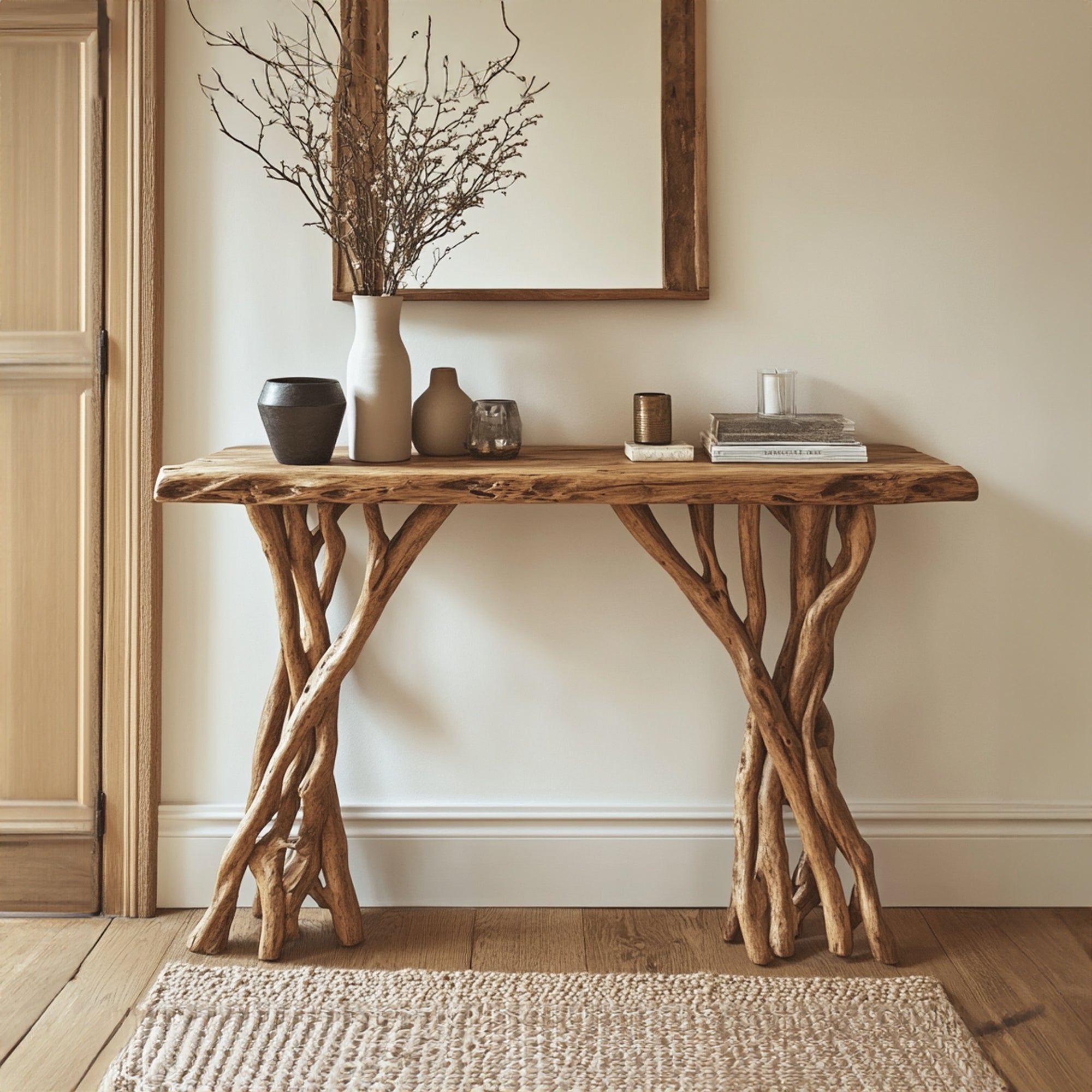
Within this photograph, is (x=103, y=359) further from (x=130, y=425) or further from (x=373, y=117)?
(x=373, y=117)

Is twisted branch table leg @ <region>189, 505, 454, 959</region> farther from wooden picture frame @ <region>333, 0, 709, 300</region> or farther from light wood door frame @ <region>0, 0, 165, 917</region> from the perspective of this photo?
wooden picture frame @ <region>333, 0, 709, 300</region>

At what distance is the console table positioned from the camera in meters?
1.95

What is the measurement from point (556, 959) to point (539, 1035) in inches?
9.8

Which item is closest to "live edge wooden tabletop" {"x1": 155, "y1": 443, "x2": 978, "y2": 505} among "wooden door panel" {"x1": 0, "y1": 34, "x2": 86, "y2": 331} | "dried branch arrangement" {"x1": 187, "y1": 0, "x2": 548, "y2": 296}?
"dried branch arrangement" {"x1": 187, "y1": 0, "x2": 548, "y2": 296}

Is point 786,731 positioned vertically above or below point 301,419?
below

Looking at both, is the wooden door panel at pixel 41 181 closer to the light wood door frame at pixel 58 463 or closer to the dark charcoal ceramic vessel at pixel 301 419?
the light wood door frame at pixel 58 463

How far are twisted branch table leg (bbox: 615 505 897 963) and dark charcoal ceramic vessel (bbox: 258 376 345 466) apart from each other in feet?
1.73

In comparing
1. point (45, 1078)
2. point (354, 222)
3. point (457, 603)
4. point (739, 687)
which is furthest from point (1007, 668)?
point (45, 1078)

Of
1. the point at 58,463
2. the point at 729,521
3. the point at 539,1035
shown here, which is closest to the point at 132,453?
the point at 58,463

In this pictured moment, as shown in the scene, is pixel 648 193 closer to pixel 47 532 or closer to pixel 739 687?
pixel 739 687

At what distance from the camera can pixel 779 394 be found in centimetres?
204

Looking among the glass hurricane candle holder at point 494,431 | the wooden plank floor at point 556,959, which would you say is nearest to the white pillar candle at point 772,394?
the glass hurricane candle holder at point 494,431

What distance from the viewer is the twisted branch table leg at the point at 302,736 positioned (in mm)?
1985

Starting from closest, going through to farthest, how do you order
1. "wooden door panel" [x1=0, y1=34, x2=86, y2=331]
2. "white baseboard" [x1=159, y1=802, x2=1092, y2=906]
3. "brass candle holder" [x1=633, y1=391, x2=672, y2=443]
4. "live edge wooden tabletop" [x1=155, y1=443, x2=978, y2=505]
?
"live edge wooden tabletop" [x1=155, y1=443, x2=978, y2=505] → "brass candle holder" [x1=633, y1=391, x2=672, y2=443] → "wooden door panel" [x1=0, y1=34, x2=86, y2=331] → "white baseboard" [x1=159, y1=802, x2=1092, y2=906]
